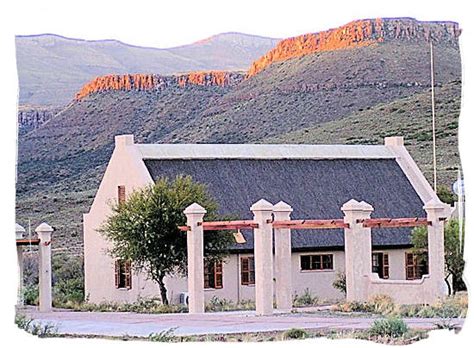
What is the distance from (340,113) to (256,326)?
45.3 m

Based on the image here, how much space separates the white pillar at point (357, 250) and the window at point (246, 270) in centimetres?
712

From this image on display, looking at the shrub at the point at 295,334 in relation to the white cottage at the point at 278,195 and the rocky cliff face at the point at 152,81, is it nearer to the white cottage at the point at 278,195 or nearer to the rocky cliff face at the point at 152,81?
the white cottage at the point at 278,195

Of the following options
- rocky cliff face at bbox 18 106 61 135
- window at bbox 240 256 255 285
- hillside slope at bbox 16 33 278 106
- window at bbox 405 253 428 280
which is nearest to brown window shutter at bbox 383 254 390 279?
window at bbox 405 253 428 280

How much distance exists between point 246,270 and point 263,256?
26.6 feet

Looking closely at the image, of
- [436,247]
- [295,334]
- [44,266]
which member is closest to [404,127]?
[44,266]

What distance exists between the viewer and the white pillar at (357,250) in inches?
826

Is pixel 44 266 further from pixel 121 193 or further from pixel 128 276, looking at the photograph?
pixel 121 193

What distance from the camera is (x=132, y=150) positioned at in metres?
29.2

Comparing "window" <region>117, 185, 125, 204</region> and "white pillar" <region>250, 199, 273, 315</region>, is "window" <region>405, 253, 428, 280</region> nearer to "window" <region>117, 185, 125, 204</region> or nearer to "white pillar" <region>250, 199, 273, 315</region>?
"window" <region>117, 185, 125, 204</region>

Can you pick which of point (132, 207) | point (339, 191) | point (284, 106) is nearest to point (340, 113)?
point (284, 106)

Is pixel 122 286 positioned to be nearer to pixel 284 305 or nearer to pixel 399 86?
pixel 284 305

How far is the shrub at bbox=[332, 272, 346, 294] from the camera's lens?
28422mm

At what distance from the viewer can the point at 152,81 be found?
65.1m

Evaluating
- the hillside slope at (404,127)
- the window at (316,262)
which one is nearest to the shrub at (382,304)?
the window at (316,262)
